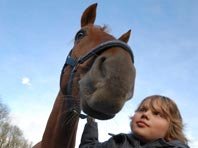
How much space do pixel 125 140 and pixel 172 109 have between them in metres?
0.72

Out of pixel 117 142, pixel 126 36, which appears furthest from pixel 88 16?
pixel 117 142

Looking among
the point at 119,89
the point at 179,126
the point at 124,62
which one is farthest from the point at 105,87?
the point at 179,126

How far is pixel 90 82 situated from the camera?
3.03 metres

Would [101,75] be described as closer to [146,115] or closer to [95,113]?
[95,113]

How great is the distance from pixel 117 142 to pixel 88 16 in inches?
85.5

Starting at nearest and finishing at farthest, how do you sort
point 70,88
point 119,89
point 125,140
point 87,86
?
point 119,89 → point 87,86 → point 125,140 → point 70,88

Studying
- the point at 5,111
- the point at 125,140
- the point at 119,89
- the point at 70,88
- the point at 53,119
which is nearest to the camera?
the point at 119,89

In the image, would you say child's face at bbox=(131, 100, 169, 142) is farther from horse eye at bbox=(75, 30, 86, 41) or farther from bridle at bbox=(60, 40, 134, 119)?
horse eye at bbox=(75, 30, 86, 41)

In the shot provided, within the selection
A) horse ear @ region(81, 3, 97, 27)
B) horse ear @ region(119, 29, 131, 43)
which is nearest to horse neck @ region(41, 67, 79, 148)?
horse ear @ region(81, 3, 97, 27)

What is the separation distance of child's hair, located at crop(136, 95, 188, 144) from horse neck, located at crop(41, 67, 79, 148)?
3.03 ft

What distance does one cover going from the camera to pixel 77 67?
3707mm

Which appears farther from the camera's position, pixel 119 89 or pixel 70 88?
pixel 70 88

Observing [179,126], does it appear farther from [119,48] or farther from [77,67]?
[77,67]

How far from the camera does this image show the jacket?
3254mm
